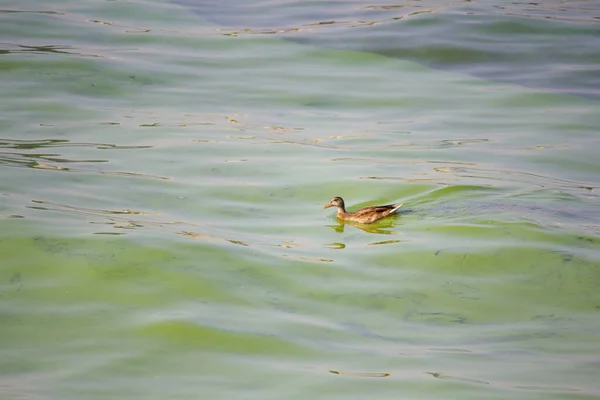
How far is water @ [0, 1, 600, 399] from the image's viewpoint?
601 centimetres

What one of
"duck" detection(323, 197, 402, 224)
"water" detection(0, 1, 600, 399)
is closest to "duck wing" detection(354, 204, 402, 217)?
"duck" detection(323, 197, 402, 224)

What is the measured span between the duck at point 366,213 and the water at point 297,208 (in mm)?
89

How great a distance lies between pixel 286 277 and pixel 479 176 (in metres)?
3.05

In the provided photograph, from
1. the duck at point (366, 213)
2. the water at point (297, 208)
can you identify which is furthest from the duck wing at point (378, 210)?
the water at point (297, 208)

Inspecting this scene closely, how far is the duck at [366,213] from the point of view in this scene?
8602mm

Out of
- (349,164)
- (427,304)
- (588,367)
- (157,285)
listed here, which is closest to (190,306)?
(157,285)

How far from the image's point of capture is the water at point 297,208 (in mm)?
6012

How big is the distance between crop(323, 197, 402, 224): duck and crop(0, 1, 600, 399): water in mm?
89

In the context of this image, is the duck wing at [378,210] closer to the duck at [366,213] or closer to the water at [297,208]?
the duck at [366,213]

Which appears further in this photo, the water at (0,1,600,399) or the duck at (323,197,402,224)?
the duck at (323,197,402,224)

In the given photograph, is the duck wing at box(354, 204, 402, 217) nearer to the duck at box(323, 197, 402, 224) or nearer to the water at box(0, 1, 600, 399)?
the duck at box(323, 197, 402, 224)

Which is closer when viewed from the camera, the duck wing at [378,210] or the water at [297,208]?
the water at [297,208]

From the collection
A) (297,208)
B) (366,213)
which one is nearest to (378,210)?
(366,213)

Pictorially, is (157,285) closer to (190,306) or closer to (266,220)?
(190,306)
